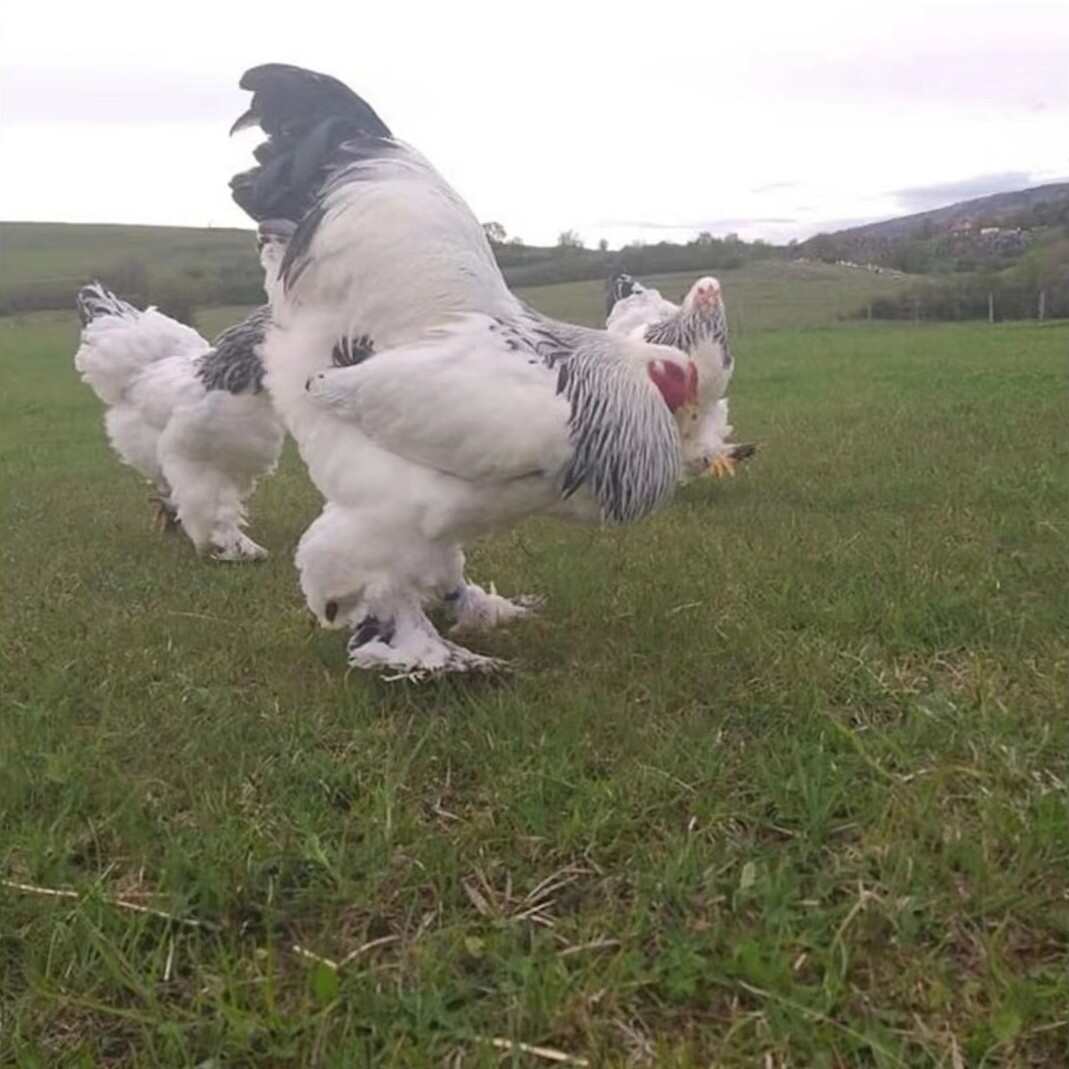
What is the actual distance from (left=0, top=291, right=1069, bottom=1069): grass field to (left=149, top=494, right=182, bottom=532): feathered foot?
1422 mm

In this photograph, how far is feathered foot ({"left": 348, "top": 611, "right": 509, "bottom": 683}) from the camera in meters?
3.85

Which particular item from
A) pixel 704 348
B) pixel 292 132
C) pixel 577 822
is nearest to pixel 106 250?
pixel 704 348

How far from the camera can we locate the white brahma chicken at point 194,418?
6.20 metres

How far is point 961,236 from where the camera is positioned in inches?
839

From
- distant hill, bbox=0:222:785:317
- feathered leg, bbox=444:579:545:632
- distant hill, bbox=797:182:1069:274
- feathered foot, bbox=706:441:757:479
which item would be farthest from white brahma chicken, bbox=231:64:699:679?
distant hill, bbox=797:182:1069:274

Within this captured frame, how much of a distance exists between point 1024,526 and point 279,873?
3.86 m

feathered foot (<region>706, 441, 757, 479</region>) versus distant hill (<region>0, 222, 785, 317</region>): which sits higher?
distant hill (<region>0, 222, 785, 317</region>)

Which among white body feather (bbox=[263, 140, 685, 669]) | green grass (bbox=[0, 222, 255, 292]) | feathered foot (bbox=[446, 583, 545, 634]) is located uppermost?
green grass (bbox=[0, 222, 255, 292])

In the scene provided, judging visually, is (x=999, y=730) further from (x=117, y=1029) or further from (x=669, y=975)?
(x=117, y=1029)

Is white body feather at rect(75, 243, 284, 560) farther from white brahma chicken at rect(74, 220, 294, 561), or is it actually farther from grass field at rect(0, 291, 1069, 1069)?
grass field at rect(0, 291, 1069, 1069)

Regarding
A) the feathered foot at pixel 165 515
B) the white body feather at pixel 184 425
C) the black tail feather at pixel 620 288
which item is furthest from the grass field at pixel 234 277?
the feathered foot at pixel 165 515

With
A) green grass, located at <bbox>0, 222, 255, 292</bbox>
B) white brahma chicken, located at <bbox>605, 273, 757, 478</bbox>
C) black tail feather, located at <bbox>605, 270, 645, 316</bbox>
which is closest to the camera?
white brahma chicken, located at <bbox>605, 273, 757, 478</bbox>

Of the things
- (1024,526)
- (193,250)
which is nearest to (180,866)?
(1024,526)

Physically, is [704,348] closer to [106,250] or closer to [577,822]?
[577,822]
